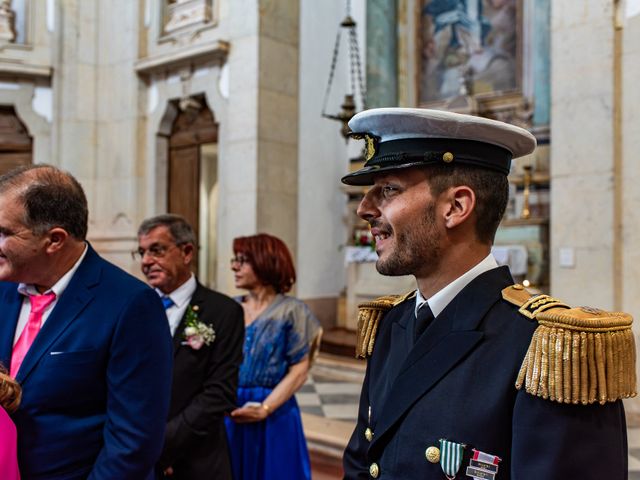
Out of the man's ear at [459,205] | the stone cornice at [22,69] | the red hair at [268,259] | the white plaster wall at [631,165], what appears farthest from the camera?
the stone cornice at [22,69]

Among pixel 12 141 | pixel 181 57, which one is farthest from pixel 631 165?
pixel 12 141

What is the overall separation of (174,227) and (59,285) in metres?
1.12

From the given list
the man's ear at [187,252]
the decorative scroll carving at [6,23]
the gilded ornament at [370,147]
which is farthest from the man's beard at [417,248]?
the decorative scroll carving at [6,23]

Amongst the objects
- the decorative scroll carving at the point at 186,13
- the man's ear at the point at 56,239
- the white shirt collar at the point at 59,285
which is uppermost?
the decorative scroll carving at the point at 186,13

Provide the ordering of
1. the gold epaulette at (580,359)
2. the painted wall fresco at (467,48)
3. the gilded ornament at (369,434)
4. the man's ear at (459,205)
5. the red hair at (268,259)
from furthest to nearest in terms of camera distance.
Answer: the painted wall fresco at (467,48), the red hair at (268,259), the gilded ornament at (369,434), the man's ear at (459,205), the gold epaulette at (580,359)

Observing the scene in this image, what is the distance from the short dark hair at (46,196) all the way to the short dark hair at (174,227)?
3.49 feet

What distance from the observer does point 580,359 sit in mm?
1165

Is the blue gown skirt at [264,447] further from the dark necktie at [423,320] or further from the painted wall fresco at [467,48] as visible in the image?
the painted wall fresco at [467,48]

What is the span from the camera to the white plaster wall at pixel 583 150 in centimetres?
578

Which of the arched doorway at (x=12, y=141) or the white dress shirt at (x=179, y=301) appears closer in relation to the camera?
the white dress shirt at (x=179, y=301)

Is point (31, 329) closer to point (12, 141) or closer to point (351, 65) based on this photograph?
point (351, 65)

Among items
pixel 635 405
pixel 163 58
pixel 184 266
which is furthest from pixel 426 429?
pixel 163 58

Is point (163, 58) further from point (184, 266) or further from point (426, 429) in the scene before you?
point (426, 429)

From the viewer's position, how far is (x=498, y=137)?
1.43 m
